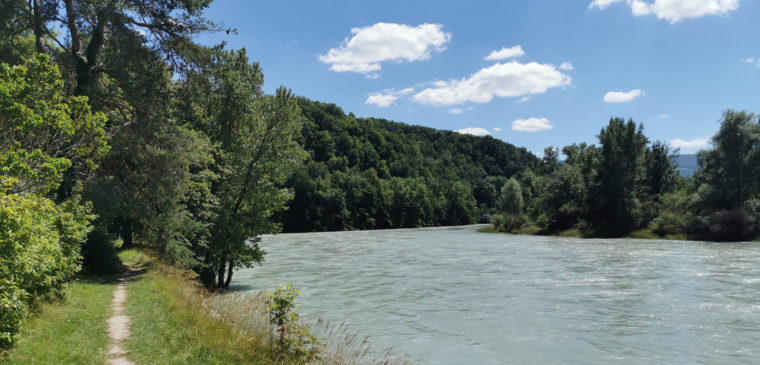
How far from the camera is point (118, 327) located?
10.3 m

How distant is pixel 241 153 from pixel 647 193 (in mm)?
71945

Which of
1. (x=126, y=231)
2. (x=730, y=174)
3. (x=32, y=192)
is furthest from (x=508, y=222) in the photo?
(x=32, y=192)

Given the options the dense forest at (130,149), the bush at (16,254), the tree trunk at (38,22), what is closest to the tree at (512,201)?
the dense forest at (130,149)

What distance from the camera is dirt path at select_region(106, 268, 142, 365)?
8156 mm

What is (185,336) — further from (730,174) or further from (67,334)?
(730,174)

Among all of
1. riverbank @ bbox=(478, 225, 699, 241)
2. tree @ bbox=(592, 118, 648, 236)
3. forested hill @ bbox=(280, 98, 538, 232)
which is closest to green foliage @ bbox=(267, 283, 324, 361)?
riverbank @ bbox=(478, 225, 699, 241)

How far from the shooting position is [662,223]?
57406mm

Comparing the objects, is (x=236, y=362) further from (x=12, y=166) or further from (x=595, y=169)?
(x=595, y=169)

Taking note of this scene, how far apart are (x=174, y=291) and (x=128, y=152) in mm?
6124

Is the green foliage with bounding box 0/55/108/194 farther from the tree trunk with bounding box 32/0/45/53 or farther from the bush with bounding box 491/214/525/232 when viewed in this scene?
the bush with bounding box 491/214/525/232

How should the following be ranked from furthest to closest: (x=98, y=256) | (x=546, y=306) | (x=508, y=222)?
1. (x=508, y=222)
2. (x=546, y=306)
3. (x=98, y=256)

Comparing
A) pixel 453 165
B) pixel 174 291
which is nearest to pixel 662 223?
pixel 174 291

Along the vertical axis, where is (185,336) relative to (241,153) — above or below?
below

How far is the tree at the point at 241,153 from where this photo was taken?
69.2ft
